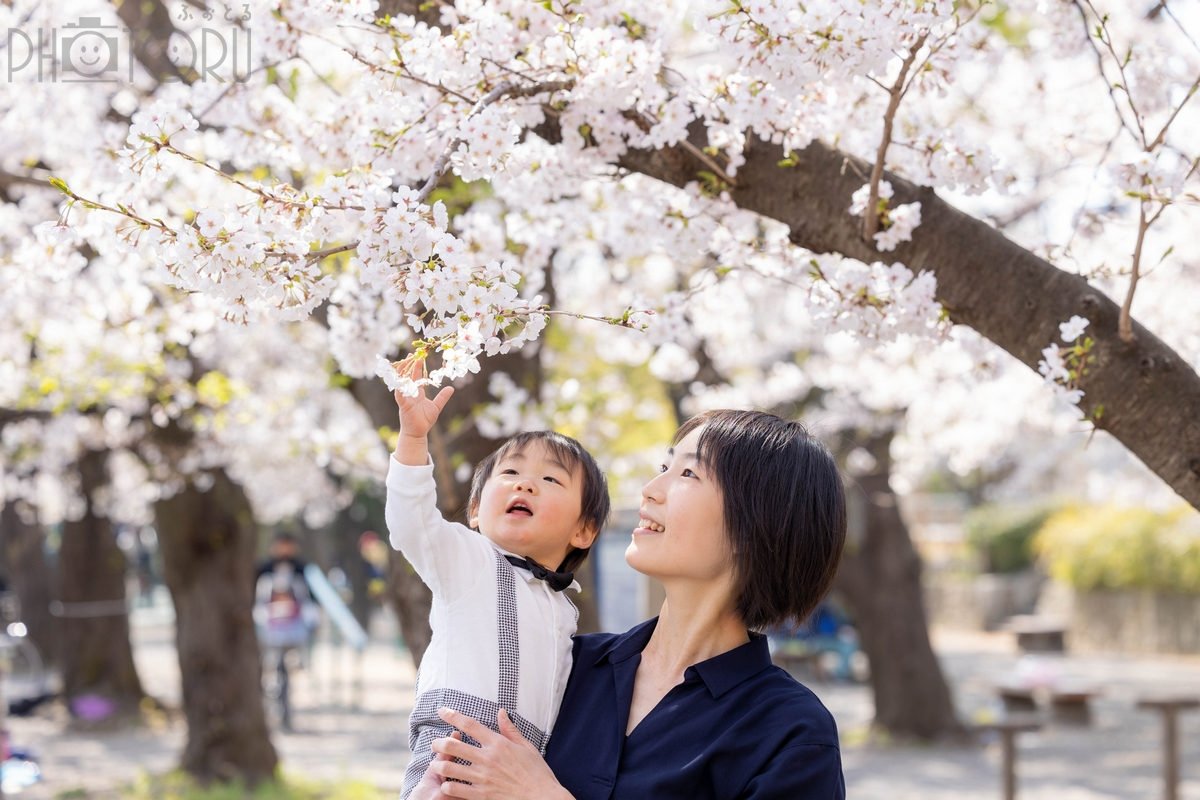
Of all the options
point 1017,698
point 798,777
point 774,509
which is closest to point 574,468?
point 774,509

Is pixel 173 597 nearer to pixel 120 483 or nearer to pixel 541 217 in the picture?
pixel 541 217

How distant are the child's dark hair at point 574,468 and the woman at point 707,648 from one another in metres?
0.29

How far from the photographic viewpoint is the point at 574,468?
2.38m

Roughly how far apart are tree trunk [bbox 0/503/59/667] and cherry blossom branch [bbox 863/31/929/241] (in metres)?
14.0

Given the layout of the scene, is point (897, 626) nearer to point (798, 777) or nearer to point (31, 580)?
point (798, 777)

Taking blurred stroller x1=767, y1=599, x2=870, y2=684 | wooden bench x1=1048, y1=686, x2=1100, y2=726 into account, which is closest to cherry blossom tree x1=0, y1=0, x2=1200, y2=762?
wooden bench x1=1048, y1=686, x2=1100, y2=726

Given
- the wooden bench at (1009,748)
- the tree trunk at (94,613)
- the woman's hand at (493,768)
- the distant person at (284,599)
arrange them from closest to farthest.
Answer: the woman's hand at (493,768)
the wooden bench at (1009,748)
the distant person at (284,599)
the tree trunk at (94,613)

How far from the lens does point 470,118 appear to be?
2518 mm

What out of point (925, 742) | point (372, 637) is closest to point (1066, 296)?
point (925, 742)

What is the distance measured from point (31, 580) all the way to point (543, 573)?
1471 cm

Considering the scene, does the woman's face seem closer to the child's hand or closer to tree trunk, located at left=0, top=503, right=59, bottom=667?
the child's hand

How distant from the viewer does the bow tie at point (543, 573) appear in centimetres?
233

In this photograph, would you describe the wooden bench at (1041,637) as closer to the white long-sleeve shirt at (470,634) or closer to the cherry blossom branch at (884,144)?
the cherry blossom branch at (884,144)

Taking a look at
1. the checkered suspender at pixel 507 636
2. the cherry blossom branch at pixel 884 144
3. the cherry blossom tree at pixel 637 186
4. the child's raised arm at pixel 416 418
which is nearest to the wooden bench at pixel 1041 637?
the cherry blossom tree at pixel 637 186
